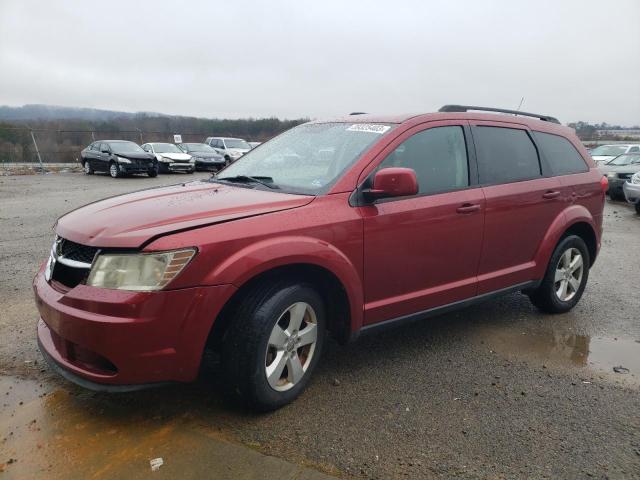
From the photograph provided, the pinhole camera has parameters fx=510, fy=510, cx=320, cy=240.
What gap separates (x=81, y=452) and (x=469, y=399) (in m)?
2.24

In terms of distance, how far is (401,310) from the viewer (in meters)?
3.52

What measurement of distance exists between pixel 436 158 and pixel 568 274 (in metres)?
2.03

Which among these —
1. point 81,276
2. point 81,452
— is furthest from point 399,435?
point 81,276

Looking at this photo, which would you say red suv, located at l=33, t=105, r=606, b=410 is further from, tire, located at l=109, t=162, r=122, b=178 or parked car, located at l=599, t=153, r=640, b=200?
tire, located at l=109, t=162, r=122, b=178

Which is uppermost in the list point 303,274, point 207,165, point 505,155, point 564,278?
point 505,155

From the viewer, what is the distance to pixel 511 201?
4062mm

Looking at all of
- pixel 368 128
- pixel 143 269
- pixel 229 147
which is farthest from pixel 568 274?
pixel 229 147

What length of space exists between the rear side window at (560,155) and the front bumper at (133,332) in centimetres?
331

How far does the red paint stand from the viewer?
2.55 metres

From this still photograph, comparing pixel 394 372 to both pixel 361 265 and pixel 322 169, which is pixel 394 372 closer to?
pixel 361 265

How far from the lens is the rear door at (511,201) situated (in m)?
3.98

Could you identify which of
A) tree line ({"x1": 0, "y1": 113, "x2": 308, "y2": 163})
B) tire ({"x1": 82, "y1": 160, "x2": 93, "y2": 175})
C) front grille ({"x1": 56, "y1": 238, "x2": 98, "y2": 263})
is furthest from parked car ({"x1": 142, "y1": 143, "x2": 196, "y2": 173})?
front grille ({"x1": 56, "y1": 238, "x2": 98, "y2": 263})

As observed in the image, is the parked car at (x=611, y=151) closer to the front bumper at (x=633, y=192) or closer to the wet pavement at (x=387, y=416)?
the front bumper at (x=633, y=192)

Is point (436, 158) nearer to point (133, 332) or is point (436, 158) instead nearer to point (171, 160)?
point (133, 332)
